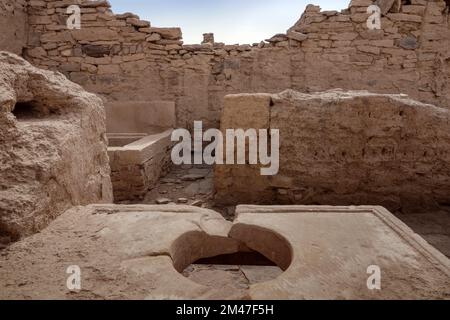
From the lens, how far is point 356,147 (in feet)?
11.1

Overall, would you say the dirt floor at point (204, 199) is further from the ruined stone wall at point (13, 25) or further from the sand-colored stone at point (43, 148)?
the ruined stone wall at point (13, 25)

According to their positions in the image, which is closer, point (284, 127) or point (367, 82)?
point (284, 127)

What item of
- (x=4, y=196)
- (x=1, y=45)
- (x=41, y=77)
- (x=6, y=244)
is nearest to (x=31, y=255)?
(x=6, y=244)

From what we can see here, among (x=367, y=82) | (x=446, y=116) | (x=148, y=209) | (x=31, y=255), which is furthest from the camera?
(x=367, y=82)

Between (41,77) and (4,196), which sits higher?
(41,77)

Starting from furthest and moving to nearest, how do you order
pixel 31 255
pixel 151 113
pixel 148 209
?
pixel 151 113 → pixel 148 209 → pixel 31 255

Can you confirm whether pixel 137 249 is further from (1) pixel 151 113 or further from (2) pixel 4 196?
(1) pixel 151 113

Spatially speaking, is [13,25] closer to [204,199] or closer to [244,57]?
[244,57]

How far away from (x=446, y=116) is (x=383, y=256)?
2631 millimetres

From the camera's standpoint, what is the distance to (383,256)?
1408 mm

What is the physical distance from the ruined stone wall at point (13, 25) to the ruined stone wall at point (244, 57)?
15cm

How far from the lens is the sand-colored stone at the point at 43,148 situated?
5.03 feet

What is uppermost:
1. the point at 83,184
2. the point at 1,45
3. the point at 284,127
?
the point at 1,45

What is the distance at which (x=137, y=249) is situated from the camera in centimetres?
144
